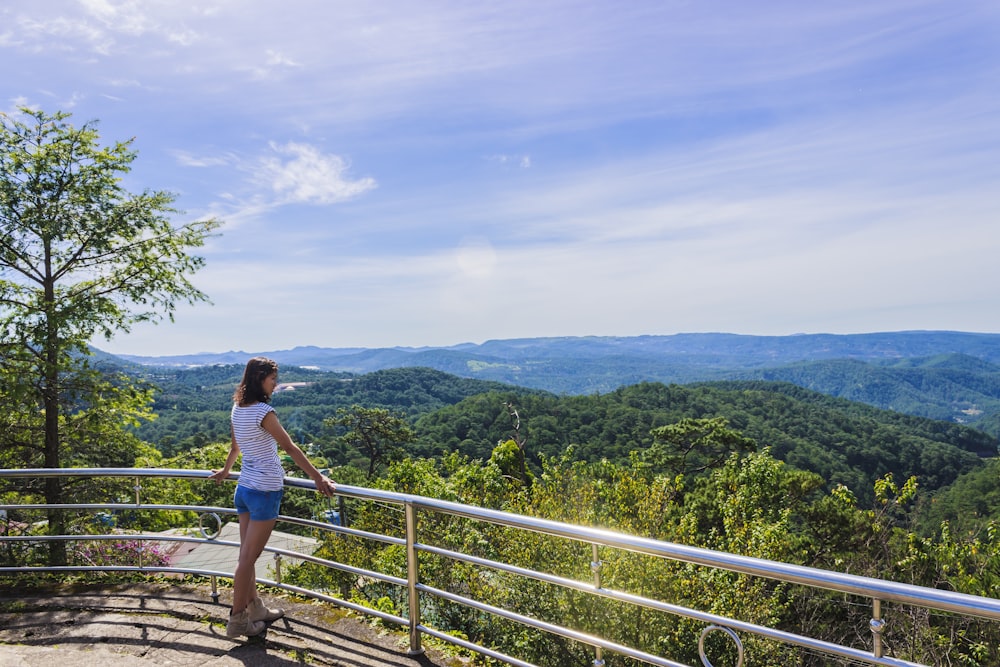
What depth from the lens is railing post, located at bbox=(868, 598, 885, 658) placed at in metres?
1.91

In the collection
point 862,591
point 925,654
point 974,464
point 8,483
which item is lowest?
point 974,464

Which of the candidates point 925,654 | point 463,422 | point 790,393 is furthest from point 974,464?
point 925,654

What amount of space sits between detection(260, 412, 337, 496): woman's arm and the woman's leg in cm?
38

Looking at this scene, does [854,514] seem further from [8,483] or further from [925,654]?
[8,483]

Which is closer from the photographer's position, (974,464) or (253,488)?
(253,488)

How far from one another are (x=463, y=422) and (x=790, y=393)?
7784 cm

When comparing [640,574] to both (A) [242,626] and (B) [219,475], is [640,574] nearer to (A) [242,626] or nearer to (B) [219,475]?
(A) [242,626]

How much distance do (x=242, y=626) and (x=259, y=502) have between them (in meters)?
0.81

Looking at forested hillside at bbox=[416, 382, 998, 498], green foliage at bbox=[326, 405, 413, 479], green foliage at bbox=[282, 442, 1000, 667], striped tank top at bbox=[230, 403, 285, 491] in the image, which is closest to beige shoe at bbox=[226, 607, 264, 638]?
striped tank top at bbox=[230, 403, 285, 491]

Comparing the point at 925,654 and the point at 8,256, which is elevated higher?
the point at 8,256

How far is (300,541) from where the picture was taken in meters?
20.2

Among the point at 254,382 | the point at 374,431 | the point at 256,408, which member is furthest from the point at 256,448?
the point at 374,431

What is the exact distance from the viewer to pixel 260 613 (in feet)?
12.0

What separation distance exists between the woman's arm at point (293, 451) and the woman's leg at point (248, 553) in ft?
1.24
